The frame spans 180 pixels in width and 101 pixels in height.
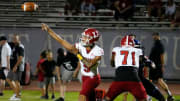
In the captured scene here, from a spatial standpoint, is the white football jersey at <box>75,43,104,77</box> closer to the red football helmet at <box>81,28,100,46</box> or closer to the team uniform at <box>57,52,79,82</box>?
the red football helmet at <box>81,28,100,46</box>

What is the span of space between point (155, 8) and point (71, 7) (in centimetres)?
408

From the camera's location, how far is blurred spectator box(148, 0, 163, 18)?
21234mm

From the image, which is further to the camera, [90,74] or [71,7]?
[71,7]

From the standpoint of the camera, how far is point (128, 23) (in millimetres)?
20781

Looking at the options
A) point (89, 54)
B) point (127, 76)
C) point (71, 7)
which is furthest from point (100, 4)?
point (127, 76)

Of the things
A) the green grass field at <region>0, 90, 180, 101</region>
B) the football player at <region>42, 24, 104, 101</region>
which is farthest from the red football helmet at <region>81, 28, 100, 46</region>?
the green grass field at <region>0, 90, 180, 101</region>

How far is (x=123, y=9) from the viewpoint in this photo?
2066 centimetres

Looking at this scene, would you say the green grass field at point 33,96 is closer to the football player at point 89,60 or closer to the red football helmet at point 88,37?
the football player at point 89,60

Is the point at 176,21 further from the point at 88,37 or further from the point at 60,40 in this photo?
the point at 60,40

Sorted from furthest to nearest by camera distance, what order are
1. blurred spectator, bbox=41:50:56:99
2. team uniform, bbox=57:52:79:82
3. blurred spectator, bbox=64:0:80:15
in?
blurred spectator, bbox=64:0:80:15, blurred spectator, bbox=41:50:56:99, team uniform, bbox=57:52:79:82

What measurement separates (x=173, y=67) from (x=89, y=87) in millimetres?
11995

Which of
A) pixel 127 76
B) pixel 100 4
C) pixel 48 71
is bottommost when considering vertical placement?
pixel 48 71

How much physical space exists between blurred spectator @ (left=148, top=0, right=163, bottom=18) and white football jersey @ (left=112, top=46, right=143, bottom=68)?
42.7ft

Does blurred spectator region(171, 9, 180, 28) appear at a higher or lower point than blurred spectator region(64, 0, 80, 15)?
lower
